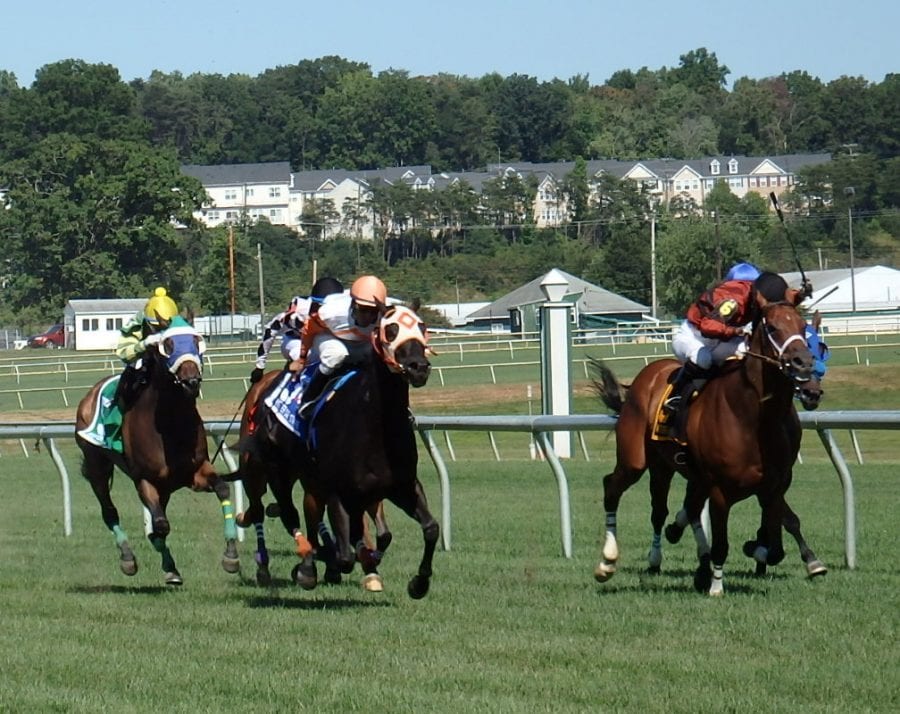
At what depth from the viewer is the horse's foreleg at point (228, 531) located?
10078 mm

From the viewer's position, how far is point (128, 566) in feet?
33.8

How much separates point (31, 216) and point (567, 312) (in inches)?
2530

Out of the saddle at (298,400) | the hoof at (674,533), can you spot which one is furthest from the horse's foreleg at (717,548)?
the saddle at (298,400)

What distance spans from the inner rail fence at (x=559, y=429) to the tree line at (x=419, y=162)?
28.9 meters

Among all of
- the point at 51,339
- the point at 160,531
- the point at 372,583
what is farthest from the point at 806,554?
the point at 51,339

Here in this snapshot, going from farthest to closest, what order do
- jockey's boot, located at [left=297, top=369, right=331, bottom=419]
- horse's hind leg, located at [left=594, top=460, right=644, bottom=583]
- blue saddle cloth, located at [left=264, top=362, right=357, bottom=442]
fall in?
horse's hind leg, located at [left=594, top=460, right=644, bottom=583]
jockey's boot, located at [left=297, top=369, right=331, bottom=419]
blue saddle cloth, located at [left=264, top=362, right=357, bottom=442]

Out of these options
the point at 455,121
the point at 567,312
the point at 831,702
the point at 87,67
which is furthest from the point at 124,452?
the point at 455,121

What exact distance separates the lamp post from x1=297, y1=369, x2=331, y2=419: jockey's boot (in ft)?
34.9

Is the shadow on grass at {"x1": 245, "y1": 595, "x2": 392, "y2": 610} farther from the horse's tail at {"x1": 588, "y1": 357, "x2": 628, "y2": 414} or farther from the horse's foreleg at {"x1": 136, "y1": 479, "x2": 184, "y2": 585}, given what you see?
the horse's tail at {"x1": 588, "y1": 357, "x2": 628, "y2": 414}

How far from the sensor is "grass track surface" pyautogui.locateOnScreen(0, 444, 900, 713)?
6180mm

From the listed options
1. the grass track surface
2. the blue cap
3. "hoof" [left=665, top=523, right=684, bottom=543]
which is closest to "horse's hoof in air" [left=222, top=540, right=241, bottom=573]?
the grass track surface

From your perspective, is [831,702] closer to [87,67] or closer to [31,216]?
[31,216]

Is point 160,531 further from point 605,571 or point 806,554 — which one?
point 806,554

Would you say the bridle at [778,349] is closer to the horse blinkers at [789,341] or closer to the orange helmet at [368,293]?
the horse blinkers at [789,341]
